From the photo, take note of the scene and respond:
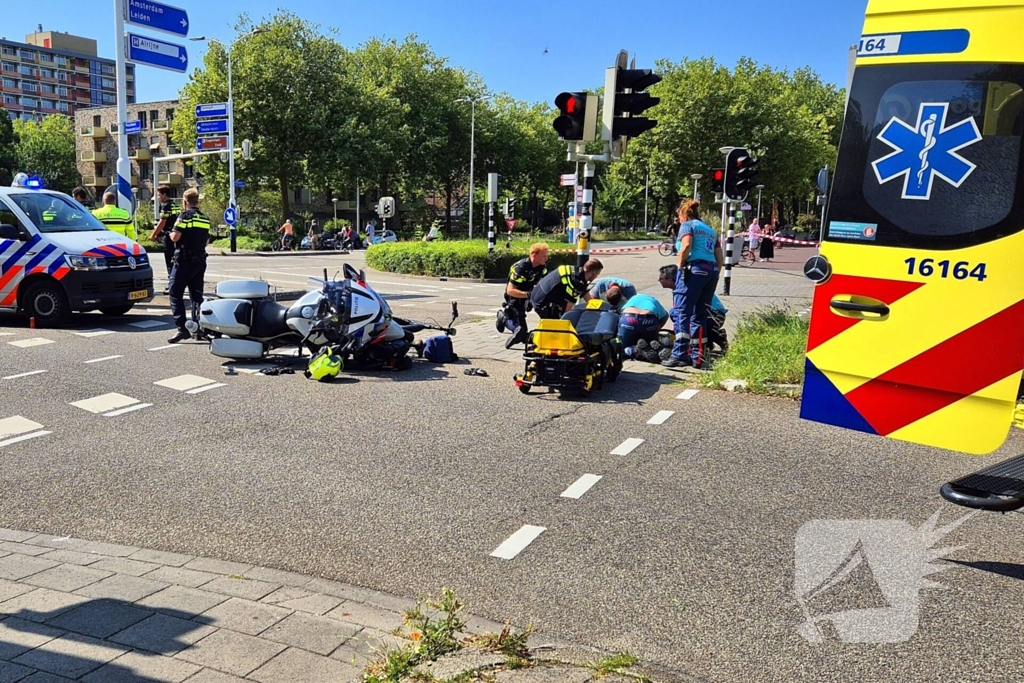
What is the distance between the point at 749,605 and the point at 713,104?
168 ft

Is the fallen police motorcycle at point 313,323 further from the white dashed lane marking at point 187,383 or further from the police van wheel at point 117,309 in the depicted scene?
the police van wheel at point 117,309

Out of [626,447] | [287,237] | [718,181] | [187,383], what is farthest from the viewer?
[287,237]

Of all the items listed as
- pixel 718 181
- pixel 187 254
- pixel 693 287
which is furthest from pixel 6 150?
pixel 693 287

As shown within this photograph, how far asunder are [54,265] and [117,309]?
3.79ft

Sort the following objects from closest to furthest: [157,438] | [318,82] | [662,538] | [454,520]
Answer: [662,538], [454,520], [157,438], [318,82]

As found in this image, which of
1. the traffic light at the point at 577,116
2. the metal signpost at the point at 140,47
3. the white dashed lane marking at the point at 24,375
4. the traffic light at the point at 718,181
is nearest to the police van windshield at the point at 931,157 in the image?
the traffic light at the point at 577,116

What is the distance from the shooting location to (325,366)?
8.57m

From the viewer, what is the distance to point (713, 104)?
51062 mm

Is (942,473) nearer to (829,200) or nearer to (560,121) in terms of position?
(829,200)

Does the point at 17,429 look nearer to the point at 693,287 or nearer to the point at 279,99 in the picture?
the point at 693,287

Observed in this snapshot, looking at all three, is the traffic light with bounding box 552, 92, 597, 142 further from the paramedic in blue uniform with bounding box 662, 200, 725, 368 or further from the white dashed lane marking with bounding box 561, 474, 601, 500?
the white dashed lane marking with bounding box 561, 474, 601, 500

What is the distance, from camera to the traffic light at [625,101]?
374 inches

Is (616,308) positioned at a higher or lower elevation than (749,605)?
higher

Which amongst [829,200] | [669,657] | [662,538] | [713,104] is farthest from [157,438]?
[713,104]
